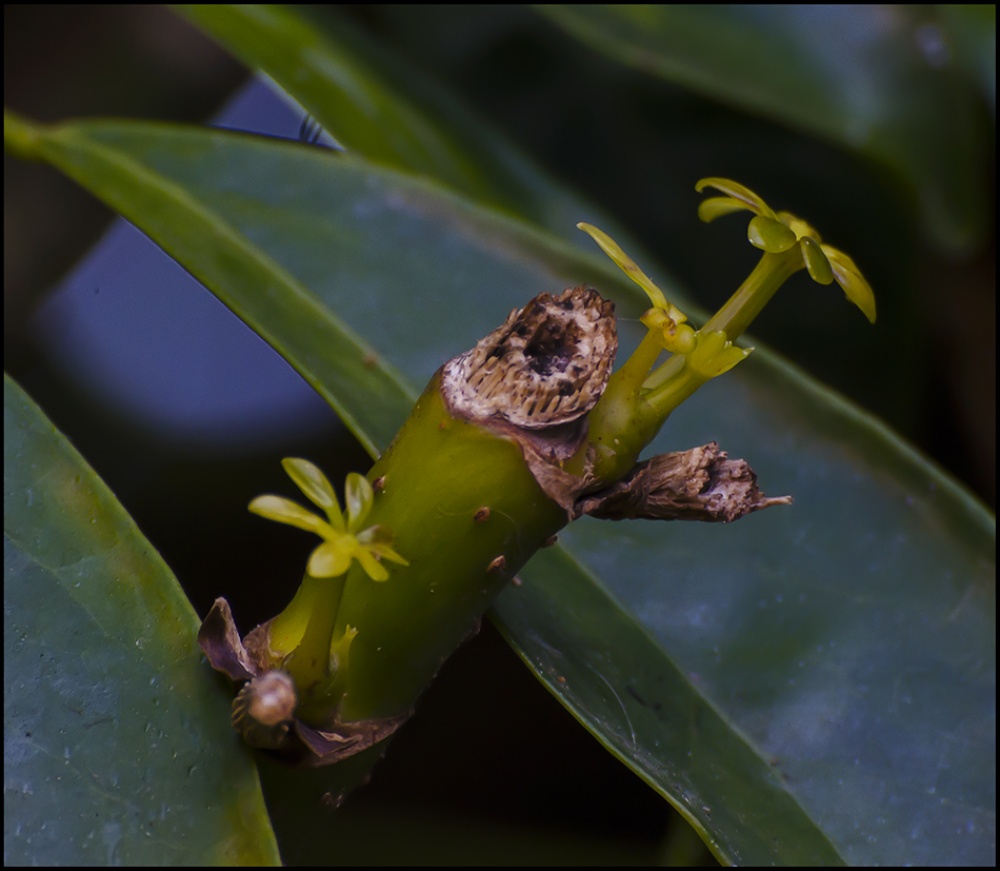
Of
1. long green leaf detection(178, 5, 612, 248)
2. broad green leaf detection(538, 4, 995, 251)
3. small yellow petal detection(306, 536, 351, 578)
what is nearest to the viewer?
small yellow petal detection(306, 536, 351, 578)

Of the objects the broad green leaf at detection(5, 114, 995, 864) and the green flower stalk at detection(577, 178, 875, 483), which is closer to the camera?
the green flower stalk at detection(577, 178, 875, 483)

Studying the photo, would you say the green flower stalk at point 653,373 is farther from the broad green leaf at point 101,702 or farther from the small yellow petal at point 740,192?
the broad green leaf at point 101,702

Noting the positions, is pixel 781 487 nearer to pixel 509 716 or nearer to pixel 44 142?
pixel 509 716

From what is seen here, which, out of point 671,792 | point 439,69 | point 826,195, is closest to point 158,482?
point 439,69

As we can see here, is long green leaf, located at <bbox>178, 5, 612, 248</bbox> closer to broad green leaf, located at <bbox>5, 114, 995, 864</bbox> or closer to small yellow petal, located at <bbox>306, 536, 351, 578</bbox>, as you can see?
broad green leaf, located at <bbox>5, 114, 995, 864</bbox>

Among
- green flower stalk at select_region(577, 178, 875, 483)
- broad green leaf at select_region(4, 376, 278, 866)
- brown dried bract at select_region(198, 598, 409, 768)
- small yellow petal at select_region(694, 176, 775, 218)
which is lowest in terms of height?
broad green leaf at select_region(4, 376, 278, 866)

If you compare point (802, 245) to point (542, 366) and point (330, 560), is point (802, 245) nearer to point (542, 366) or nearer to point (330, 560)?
A: point (542, 366)

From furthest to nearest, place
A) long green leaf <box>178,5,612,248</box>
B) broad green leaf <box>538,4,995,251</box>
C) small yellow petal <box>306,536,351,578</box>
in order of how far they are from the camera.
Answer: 1. broad green leaf <box>538,4,995,251</box>
2. long green leaf <box>178,5,612,248</box>
3. small yellow petal <box>306,536,351,578</box>

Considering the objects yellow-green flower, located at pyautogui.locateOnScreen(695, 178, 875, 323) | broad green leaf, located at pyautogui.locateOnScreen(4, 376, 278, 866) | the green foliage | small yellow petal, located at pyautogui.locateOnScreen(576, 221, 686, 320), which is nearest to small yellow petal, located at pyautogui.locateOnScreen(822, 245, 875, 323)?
yellow-green flower, located at pyautogui.locateOnScreen(695, 178, 875, 323)
